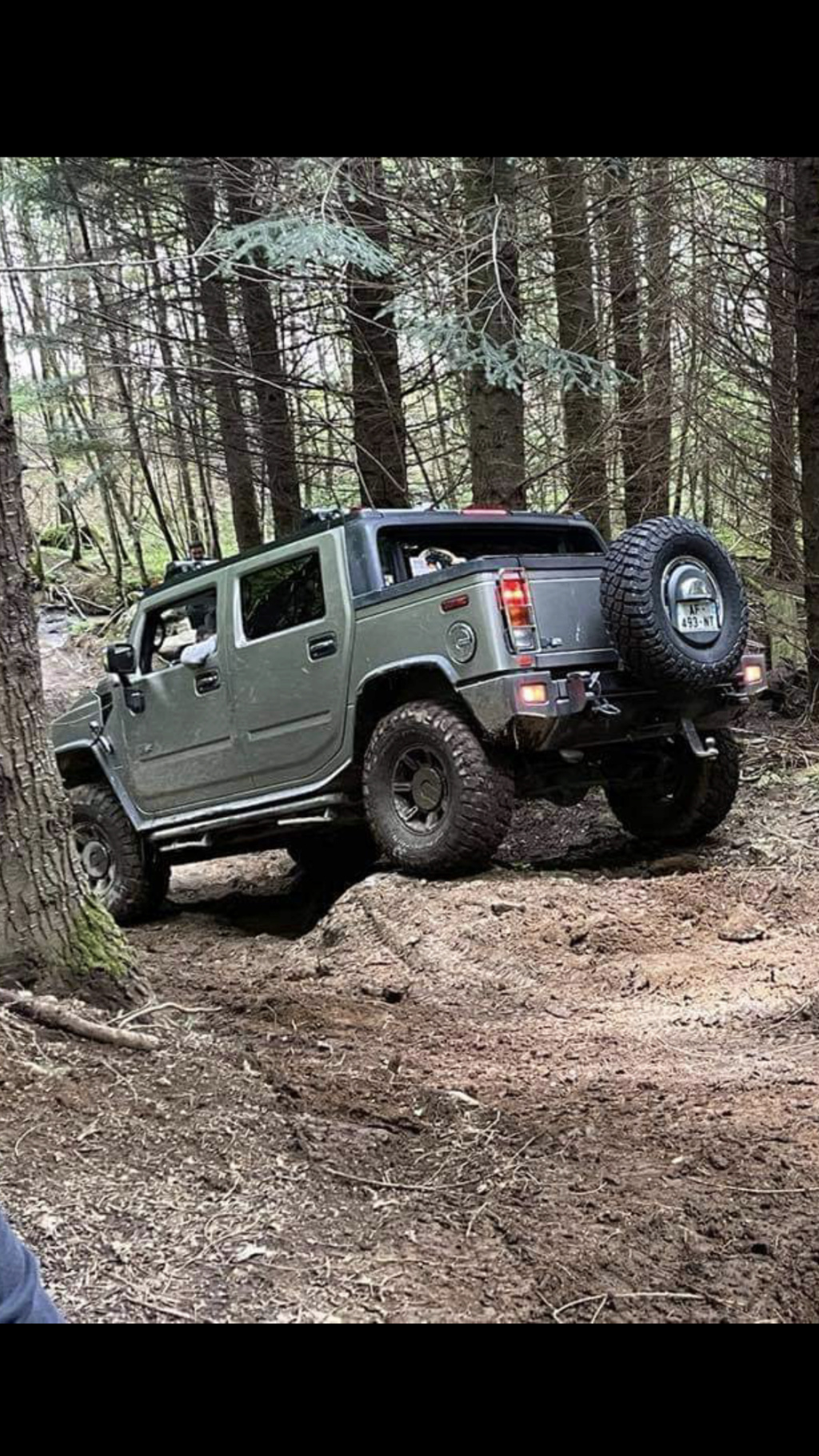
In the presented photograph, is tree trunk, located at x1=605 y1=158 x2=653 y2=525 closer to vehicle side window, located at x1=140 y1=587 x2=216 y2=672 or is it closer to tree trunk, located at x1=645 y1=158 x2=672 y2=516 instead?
tree trunk, located at x1=645 y1=158 x2=672 y2=516

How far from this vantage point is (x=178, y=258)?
7164 mm

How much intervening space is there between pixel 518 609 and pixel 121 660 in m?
3.22

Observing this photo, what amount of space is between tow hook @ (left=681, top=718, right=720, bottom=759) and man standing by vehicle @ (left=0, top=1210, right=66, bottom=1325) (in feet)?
16.6

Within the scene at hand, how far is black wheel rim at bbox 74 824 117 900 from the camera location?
814 cm

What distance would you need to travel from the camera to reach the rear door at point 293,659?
6750mm

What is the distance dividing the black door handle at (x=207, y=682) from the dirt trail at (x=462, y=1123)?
7.19 ft

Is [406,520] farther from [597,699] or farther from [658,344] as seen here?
[658,344]

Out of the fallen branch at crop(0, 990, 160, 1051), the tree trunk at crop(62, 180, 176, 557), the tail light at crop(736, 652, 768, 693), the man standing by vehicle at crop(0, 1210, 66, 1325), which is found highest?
the tree trunk at crop(62, 180, 176, 557)

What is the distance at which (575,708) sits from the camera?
5914 millimetres

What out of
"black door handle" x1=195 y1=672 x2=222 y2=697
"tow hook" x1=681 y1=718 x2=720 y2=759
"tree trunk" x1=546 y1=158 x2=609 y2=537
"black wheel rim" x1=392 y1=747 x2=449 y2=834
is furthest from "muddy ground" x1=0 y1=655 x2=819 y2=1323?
"tree trunk" x1=546 y1=158 x2=609 y2=537

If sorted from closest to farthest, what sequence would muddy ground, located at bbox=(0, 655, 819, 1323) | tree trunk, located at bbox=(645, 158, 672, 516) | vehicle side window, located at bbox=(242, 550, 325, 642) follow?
1. muddy ground, located at bbox=(0, 655, 819, 1323)
2. vehicle side window, located at bbox=(242, 550, 325, 642)
3. tree trunk, located at bbox=(645, 158, 672, 516)

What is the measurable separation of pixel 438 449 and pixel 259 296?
2.86m

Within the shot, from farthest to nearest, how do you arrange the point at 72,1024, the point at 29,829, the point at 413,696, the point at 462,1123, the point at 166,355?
the point at 166,355 < the point at 413,696 < the point at 29,829 < the point at 72,1024 < the point at 462,1123

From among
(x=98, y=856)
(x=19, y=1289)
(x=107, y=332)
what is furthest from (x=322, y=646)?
(x=107, y=332)
